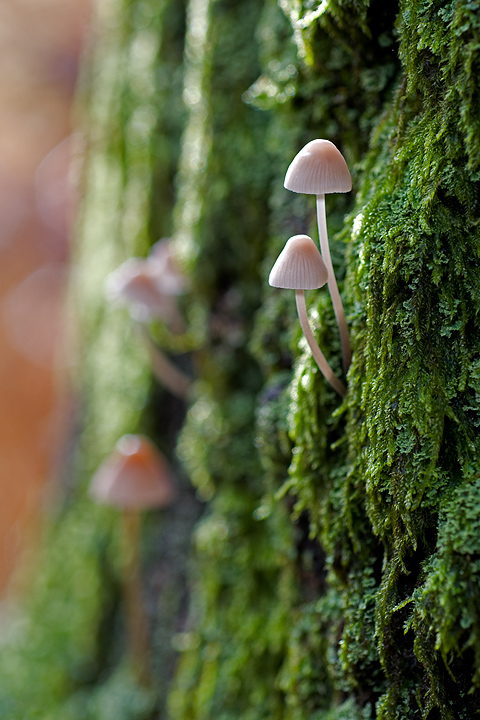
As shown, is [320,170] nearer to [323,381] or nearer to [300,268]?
[300,268]

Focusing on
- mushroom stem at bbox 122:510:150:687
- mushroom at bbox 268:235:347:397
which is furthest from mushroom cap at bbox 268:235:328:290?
mushroom stem at bbox 122:510:150:687

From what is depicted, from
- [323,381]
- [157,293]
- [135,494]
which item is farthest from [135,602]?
[323,381]

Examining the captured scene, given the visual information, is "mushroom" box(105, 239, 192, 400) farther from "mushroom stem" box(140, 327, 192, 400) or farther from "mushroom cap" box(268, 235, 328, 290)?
"mushroom cap" box(268, 235, 328, 290)

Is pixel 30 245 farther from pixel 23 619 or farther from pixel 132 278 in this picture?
pixel 132 278

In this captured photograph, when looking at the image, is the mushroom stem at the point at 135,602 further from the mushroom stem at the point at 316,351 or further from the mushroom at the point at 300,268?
the mushroom at the point at 300,268

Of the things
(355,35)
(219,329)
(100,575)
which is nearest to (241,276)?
(219,329)

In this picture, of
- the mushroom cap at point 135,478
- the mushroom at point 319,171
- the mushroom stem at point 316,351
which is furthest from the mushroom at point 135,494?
the mushroom at point 319,171

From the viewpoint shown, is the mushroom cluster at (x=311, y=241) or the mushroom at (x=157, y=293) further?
the mushroom at (x=157, y=293)
